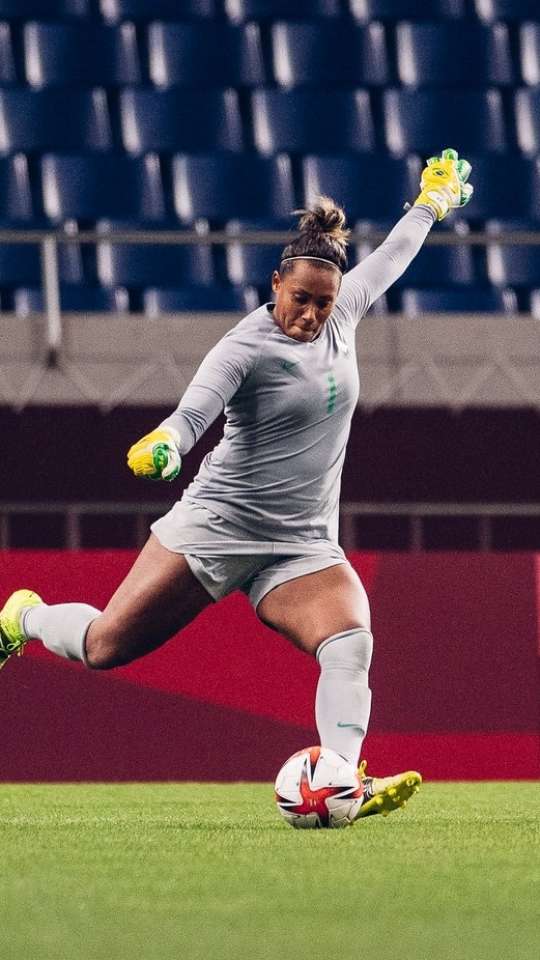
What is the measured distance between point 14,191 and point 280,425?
24.1 feet

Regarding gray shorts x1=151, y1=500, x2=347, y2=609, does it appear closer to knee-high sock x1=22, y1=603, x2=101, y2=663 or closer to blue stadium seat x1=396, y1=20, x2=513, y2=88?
knee-high sock x1=22, y1=603, x2=101, y2=663

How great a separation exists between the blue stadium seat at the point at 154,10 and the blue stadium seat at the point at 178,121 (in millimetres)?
739

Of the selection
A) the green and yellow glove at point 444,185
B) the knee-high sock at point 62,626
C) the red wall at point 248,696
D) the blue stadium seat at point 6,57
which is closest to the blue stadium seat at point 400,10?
the blue stadium seat at point 6,57

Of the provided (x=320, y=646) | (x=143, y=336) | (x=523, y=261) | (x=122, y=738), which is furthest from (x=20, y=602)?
(x=523, y=261)

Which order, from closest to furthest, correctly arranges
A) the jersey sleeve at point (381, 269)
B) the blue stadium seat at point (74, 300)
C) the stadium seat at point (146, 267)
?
the jersey sleeve at point (381, 269) → the blue stadium seat at point (74, 300) → the stadium seat at point (146, 267)

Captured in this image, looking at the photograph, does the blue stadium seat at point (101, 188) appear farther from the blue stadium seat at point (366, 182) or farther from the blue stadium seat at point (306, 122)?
the blue stadium seat at point (366, 182)

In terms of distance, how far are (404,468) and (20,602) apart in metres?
4.56

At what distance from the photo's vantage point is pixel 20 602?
5.93m

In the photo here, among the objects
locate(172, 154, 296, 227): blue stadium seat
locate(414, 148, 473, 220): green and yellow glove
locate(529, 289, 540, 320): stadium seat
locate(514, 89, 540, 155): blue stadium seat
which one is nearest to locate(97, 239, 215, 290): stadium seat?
locate(172, 154, 296, 227): blue stadium seat

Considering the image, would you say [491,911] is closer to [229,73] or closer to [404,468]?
[404,468]

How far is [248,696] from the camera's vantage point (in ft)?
27.7

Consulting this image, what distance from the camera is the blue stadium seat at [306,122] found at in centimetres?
1289

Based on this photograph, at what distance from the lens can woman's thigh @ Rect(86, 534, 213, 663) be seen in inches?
208

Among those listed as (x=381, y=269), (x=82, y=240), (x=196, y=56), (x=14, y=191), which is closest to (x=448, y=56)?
(x=196, y=56)
